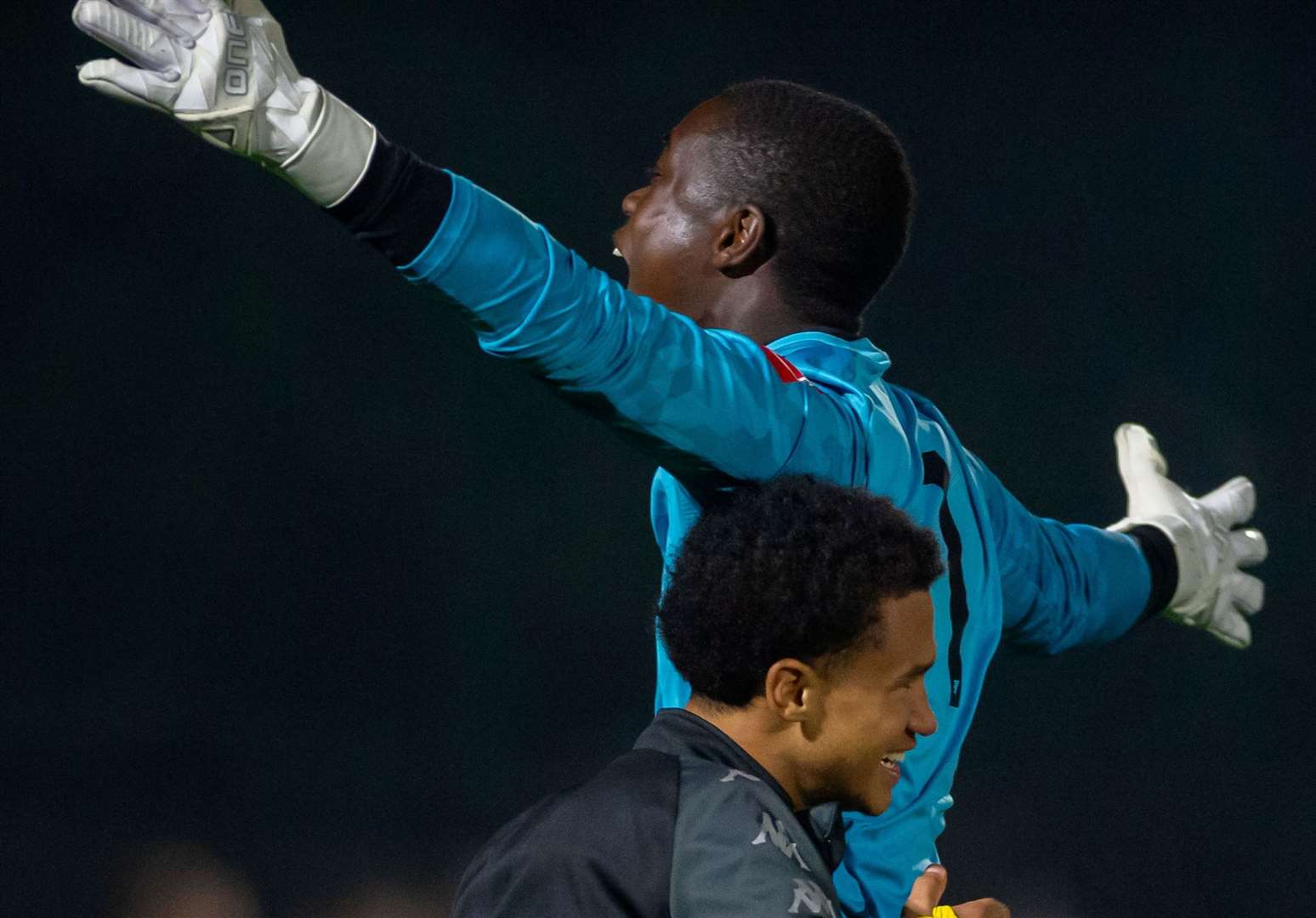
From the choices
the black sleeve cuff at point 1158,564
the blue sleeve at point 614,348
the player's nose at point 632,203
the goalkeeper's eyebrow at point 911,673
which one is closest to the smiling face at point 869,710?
the goalkeeper's eyebrow at point 911,673

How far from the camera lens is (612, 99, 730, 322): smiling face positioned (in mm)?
1259

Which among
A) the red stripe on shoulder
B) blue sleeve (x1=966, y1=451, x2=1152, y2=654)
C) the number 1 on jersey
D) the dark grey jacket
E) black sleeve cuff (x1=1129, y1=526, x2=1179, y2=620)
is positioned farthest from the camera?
black sleeve cuff (x1=1129, y1=526, x2=1179, y2=620)

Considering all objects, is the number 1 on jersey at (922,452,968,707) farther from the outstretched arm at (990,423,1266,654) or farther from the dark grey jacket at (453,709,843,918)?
the dark grey jacket at (453,709,843,918)

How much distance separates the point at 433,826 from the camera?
2.45 m

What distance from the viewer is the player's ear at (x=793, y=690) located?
931mm

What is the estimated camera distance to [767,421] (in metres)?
1.04

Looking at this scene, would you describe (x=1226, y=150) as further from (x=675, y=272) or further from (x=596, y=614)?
(x=675, y=272)

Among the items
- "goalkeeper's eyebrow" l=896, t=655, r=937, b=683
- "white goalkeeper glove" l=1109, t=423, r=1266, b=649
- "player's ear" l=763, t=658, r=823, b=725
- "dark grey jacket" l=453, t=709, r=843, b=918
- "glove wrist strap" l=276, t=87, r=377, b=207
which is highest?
"white goalkeeper glove" l=1109, t=423, r=1266, b=649

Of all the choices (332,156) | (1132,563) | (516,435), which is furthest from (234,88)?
(516,435)

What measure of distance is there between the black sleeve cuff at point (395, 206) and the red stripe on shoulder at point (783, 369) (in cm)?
22

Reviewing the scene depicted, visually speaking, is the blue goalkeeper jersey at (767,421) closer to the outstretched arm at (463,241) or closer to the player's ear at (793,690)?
the outstretched arm at (463,241)

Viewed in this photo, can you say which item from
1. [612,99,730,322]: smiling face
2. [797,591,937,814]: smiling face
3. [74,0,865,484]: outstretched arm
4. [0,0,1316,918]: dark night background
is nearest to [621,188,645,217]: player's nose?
[612,99,730,322]: smiling face

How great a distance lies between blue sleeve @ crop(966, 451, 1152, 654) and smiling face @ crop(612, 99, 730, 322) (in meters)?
0.26

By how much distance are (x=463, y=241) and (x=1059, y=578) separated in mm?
684
